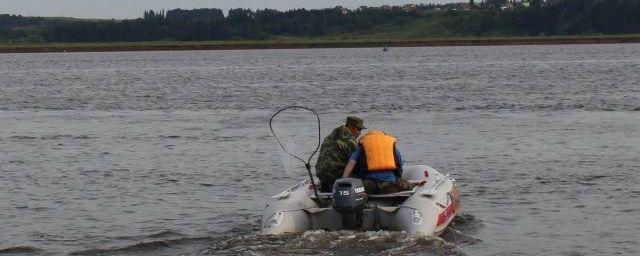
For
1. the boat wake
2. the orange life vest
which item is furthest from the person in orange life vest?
the boat wake

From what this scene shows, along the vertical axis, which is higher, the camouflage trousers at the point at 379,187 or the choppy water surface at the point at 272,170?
the camouflage trousers at the point at 379,187

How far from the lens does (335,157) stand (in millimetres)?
17328

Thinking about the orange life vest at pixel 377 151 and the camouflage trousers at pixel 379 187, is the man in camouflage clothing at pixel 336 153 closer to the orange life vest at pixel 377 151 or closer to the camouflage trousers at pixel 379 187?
the orange life vest at pixel 377 151

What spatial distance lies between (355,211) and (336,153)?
1.71 meters

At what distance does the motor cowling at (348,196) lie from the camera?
15.7 meters

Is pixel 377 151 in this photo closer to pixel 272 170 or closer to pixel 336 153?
pixel 336 153

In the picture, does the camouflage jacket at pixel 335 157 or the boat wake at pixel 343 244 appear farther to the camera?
the camouflage jacket at pixel 335 157

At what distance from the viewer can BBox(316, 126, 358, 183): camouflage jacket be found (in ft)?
56.9

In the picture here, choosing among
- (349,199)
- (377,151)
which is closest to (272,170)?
(377,151)

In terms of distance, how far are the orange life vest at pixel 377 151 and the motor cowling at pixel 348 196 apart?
1.01 meters

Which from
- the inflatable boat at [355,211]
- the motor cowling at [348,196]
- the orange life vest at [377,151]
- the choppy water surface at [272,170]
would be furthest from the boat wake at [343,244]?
the orange life vest at [377,151]

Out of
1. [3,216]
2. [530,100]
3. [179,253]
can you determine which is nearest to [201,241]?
[179,253]

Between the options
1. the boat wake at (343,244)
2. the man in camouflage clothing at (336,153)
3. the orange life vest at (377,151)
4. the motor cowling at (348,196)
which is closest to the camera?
the boat wake at (343,244)

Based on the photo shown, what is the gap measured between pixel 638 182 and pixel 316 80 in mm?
56575
